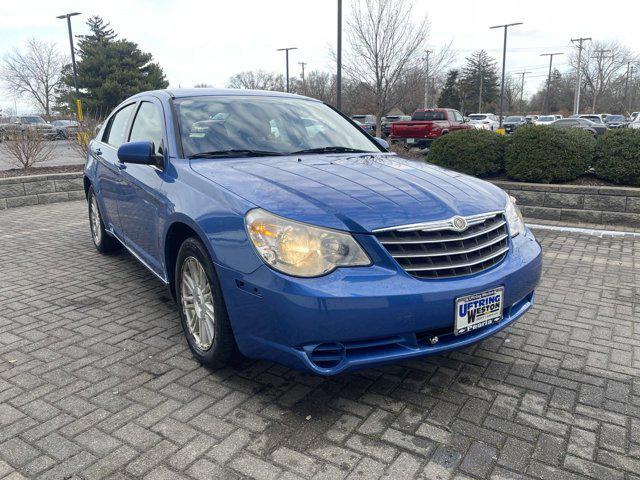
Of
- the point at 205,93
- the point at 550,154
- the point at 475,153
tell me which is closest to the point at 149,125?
the point at 205,93

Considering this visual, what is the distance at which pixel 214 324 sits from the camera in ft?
9.57

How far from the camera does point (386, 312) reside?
2.42 meters

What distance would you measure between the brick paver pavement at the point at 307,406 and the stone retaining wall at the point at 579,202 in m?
3.59

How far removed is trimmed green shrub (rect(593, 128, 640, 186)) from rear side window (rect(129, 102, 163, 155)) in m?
6.48

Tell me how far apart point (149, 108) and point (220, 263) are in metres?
2.13

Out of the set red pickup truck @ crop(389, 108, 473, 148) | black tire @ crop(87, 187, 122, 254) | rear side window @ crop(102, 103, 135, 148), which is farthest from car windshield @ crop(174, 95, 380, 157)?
red pickup truck @ crop(389, 108, 473, 148)

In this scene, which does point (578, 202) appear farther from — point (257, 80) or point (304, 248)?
point (257, 80)

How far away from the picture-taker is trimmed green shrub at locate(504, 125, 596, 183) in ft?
25.7

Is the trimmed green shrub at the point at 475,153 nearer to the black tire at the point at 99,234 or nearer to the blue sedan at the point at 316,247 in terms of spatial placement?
the blue sedan at the point at 316,247

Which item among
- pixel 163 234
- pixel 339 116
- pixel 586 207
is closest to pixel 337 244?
pixel 163 234

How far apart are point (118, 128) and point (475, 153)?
222 inches

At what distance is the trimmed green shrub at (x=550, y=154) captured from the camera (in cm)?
783

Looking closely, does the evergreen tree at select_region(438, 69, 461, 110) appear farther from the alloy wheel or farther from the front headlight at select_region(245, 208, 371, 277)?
the front headlight at select_region(245, 208, 371, 277)

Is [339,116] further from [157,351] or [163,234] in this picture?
[157,351]
